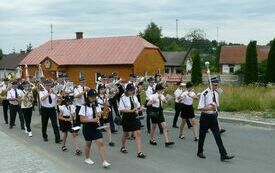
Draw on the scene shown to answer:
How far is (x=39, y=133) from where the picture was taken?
1474cm

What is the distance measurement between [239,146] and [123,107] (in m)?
3.14

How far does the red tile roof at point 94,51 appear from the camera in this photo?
4525 cm

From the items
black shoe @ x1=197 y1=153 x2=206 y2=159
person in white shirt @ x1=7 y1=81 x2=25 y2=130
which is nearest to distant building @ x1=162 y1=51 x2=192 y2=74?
person in white shirt @ x1=7 y1=81 x2=25 y2=130

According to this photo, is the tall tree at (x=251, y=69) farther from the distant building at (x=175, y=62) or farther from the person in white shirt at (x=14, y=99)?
the distant building at (x=175, y=62)

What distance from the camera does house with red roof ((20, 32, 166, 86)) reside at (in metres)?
44.6

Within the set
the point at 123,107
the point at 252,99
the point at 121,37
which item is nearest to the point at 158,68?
the point at 121,37

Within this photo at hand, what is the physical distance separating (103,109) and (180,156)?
2.05 metres

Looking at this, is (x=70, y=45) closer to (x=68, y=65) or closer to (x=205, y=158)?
(x=68, y=65)

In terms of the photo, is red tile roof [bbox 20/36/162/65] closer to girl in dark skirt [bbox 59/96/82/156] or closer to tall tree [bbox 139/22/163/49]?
tall tree [bbox 139/22/163/49]

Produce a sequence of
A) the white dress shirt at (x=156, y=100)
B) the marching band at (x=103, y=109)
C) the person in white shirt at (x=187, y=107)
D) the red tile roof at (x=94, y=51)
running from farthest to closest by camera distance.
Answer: the red tile roof at (x=94, y=51) < the person in white shirt at (x=187, y=107) < the white dress shirt at (x=156, y=100) < the marching band at (x=103, y=109)

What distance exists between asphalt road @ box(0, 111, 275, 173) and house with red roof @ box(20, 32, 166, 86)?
3007cm

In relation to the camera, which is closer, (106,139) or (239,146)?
(239,146)

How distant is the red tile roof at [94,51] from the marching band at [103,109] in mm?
28569

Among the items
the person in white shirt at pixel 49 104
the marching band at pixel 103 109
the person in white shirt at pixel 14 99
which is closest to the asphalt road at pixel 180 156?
the marching band at pixel 103 109
